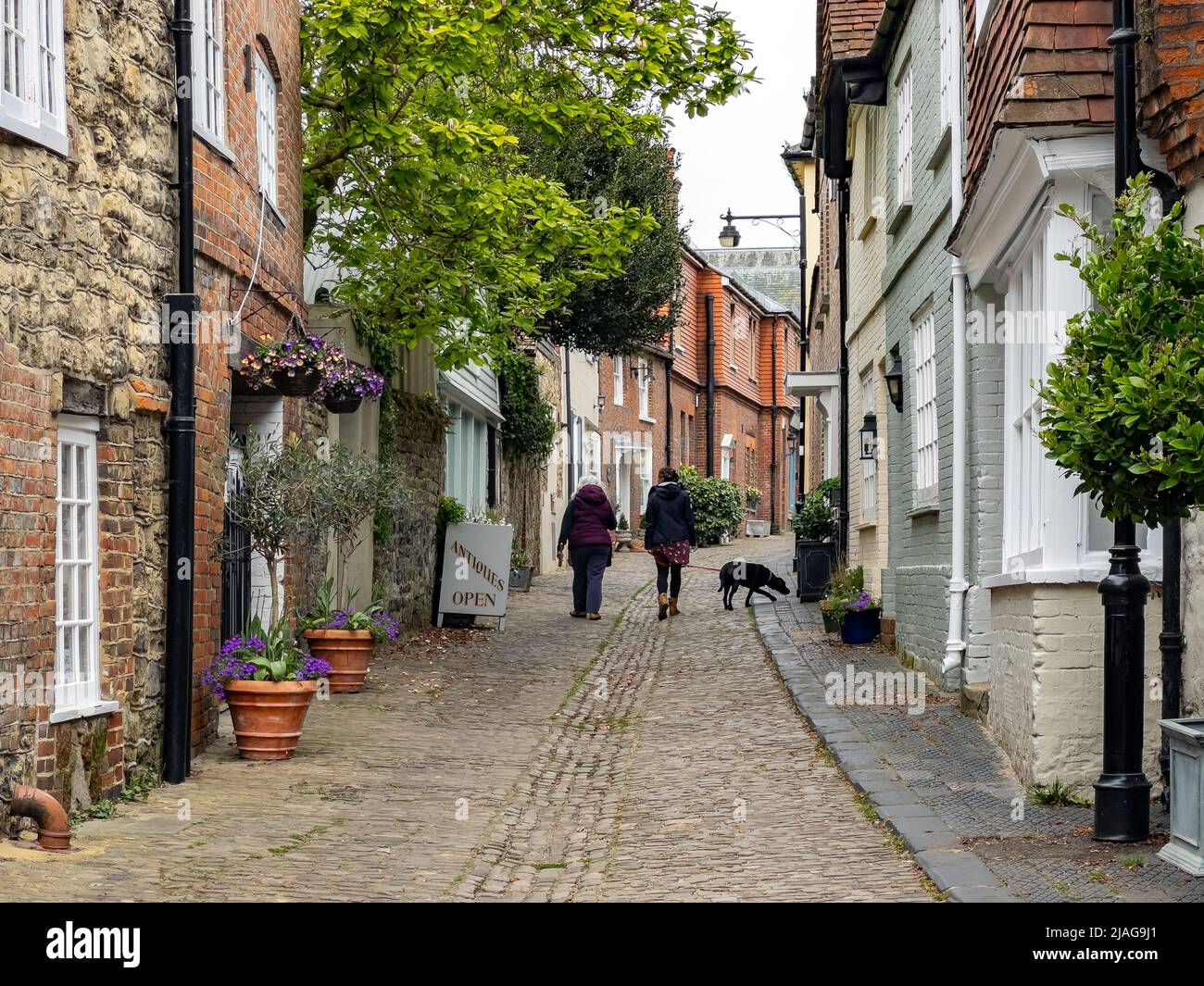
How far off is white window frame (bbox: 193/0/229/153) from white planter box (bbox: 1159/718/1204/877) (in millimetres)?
6331

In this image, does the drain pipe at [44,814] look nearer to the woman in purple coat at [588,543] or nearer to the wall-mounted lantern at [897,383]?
the wall-mounted lantern at [897,383]

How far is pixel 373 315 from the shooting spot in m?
14.0

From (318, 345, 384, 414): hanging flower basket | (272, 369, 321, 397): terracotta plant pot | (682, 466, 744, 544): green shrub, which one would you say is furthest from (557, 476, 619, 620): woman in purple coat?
(682, 466, 744, 544): green shrub

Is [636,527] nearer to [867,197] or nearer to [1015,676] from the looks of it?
[867,197]

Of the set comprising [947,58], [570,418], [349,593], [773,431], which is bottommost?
[349,593]

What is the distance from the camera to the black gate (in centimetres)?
1062

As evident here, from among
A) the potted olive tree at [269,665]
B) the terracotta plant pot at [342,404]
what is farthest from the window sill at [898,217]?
the potted olive tree at [269,665]

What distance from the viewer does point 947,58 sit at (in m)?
11.2

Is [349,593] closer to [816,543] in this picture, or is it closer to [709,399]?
[816,543]

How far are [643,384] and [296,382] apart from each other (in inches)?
1111

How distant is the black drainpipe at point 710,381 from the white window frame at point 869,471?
26.2 metres

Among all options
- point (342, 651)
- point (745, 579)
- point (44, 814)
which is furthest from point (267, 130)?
point (745, 579)

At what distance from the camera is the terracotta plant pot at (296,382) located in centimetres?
1034

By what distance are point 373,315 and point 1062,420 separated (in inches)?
356
